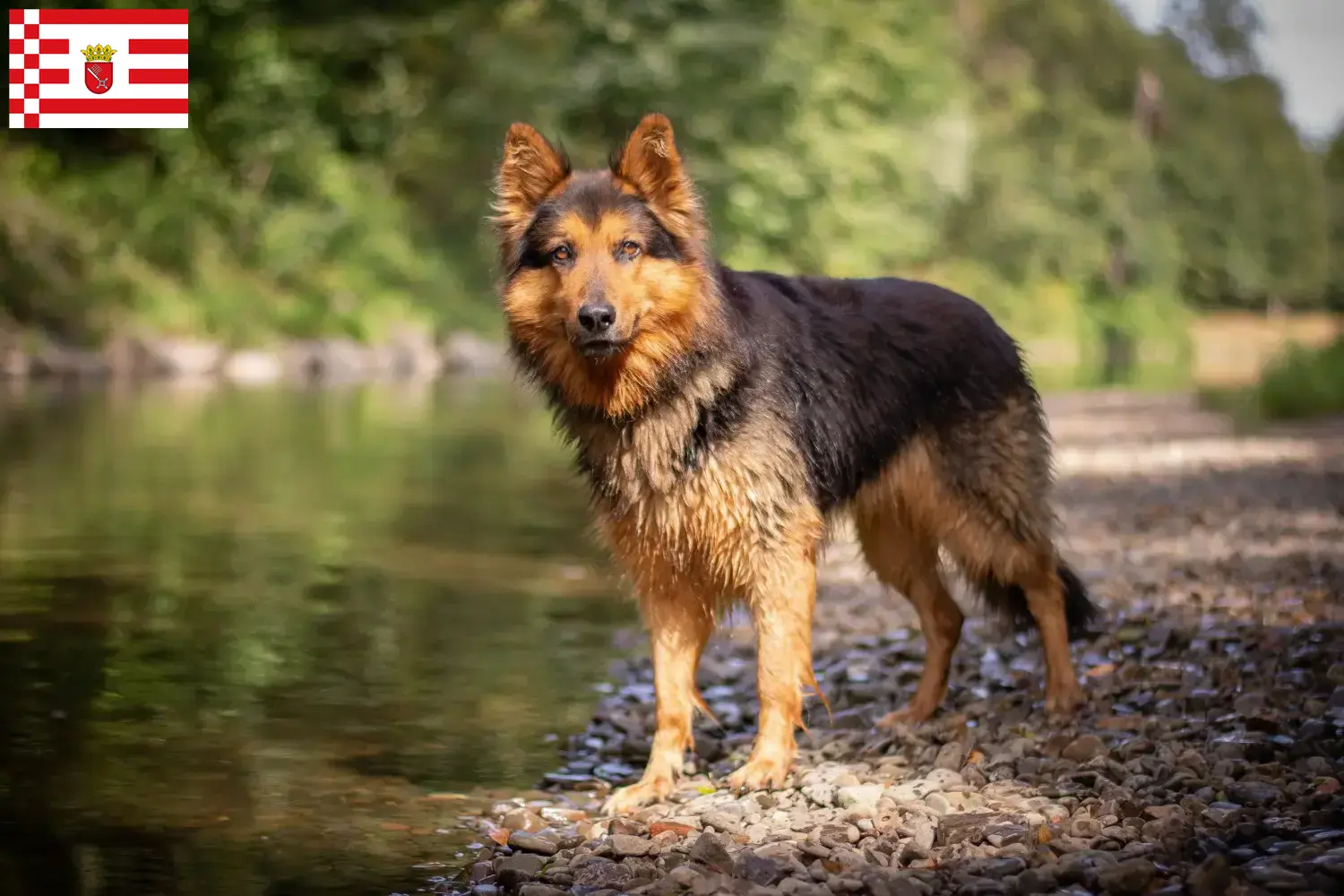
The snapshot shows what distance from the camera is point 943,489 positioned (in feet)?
20.8

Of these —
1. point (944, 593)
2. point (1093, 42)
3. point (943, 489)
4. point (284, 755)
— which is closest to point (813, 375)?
point (943, 489)

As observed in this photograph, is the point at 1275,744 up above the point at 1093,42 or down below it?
below

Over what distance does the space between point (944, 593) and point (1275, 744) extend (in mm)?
1771

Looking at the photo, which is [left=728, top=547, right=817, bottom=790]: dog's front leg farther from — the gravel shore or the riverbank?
the riverbank

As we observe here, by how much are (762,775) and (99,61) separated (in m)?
17.6

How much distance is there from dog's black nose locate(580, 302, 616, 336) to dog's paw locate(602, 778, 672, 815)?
161cm

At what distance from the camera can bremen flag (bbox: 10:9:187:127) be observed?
20047mm

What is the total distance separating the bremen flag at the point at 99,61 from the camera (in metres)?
20.0

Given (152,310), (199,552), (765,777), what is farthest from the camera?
(152,310)

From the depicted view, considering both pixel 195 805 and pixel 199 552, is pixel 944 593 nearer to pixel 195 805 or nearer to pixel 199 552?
pixel 195 805

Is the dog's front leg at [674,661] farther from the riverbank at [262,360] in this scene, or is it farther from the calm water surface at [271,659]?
the riverbank at [262,360]

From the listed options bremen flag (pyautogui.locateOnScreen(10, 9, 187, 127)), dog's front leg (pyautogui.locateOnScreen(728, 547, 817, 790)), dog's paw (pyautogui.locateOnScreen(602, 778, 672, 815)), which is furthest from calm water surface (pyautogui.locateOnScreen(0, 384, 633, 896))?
bremen flag (pyautogui.locateOnScreen(10, 9, 187, 127))

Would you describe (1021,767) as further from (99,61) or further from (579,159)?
(579,159)

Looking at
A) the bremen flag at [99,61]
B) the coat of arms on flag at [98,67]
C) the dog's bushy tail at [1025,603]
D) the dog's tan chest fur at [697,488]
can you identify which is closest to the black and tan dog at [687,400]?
the dog's tan chest fur at [697,488]
